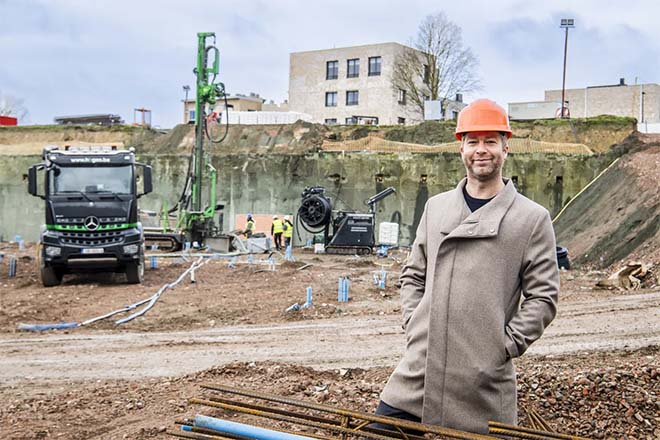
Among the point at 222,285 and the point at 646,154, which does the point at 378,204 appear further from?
the point at 222,285

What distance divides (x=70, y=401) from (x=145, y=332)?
5.29 metres

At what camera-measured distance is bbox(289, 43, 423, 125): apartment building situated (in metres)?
59.0

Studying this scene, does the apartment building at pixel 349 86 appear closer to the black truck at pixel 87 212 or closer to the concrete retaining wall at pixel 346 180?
the concrete retaining wall at pixel 346 180

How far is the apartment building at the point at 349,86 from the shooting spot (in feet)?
194

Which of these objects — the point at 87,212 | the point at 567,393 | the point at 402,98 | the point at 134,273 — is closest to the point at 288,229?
the point at 134,273

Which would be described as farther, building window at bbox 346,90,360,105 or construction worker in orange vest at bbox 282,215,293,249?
building window at bbox 346,90,360,105

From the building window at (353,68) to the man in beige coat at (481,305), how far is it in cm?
5943

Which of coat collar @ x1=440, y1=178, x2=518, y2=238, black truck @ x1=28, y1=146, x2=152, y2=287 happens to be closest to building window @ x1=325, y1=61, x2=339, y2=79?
black truck @ x1=28, y1=146, x2=152, y2=287

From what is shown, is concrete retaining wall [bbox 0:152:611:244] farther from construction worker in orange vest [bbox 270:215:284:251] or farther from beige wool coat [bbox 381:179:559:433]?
beige wool coat [bbox 381:179:559:433]

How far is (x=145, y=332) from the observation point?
39.8 ft

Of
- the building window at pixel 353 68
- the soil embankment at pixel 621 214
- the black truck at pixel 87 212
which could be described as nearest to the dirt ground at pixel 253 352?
the black truck at pixel 87 212

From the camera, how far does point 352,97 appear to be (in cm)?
6153

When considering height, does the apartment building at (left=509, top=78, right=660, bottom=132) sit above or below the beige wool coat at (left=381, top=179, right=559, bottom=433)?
above

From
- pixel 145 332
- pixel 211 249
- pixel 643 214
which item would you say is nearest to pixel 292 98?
pixel 211 249
